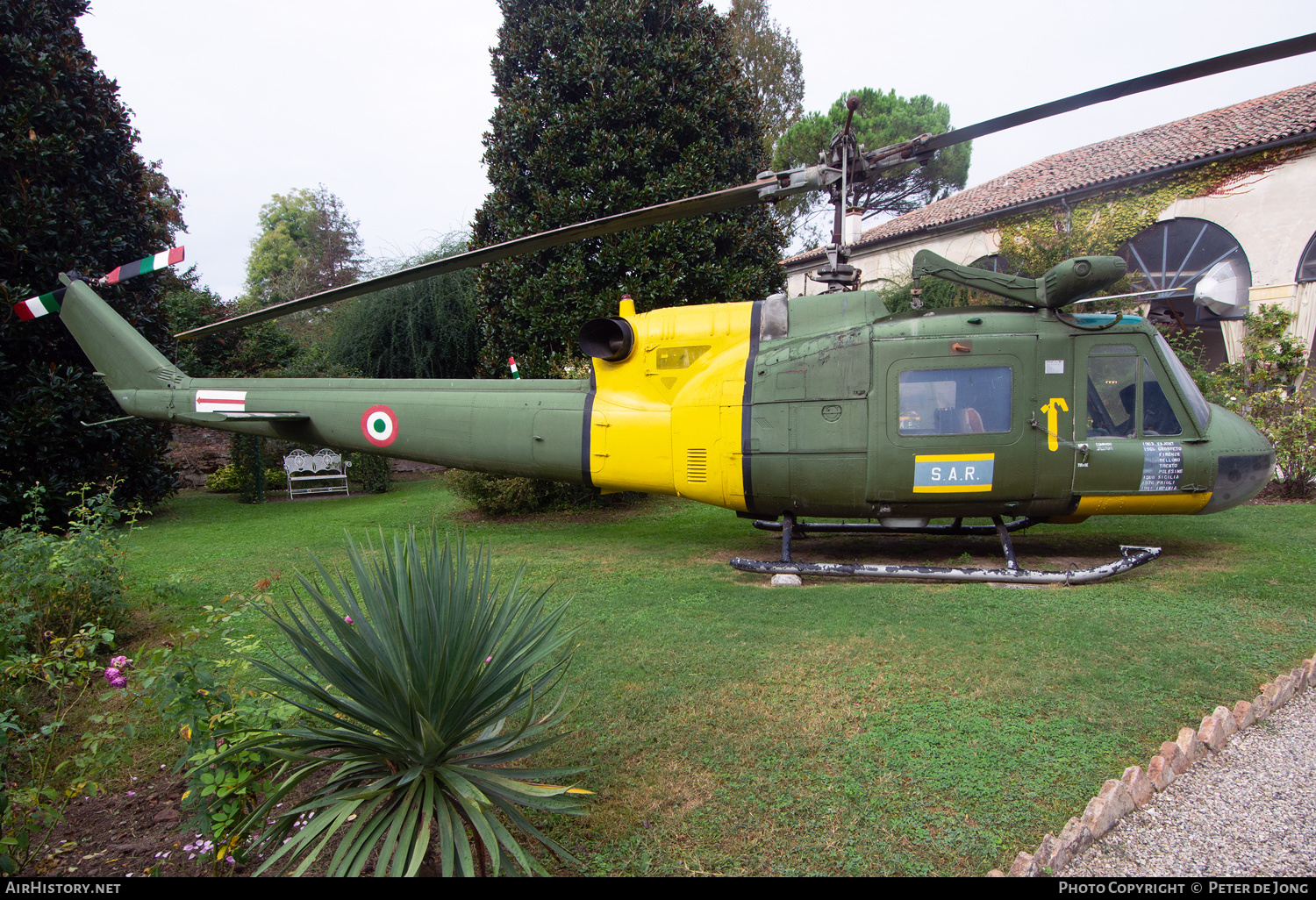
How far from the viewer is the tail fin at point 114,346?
827 centimetres

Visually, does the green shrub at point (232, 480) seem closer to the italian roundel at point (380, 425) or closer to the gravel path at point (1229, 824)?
the italian roundel at point (380, 425)

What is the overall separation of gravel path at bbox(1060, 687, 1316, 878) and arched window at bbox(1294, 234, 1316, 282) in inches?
535

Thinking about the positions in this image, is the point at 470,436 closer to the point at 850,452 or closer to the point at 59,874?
the point at 850,452

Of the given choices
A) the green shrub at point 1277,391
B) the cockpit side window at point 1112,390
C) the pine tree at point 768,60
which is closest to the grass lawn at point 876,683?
the cockpit side window at point 1112,390

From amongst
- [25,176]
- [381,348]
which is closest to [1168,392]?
[25,176]

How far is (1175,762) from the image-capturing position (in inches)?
116

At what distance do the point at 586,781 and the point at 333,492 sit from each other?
13638mm

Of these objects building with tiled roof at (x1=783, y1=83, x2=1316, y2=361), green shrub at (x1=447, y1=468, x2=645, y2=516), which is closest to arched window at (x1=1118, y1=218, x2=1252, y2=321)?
building with tiled roof at (x1=783, y1=83, x2=1316, y2=361)

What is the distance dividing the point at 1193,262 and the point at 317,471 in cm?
1940

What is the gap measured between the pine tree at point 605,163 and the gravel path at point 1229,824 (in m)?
9.30

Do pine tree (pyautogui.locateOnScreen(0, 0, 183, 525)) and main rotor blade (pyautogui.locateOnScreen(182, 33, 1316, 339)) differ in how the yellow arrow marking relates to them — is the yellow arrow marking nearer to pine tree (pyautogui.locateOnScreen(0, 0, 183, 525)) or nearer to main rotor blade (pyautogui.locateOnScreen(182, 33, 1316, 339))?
main rotor blade (pyautogui.locateOnScreen(182, 33, 1316, 339))

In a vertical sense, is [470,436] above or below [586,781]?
above

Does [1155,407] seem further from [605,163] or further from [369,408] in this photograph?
[605,163]

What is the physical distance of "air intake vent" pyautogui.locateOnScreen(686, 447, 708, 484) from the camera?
666 centimetres
